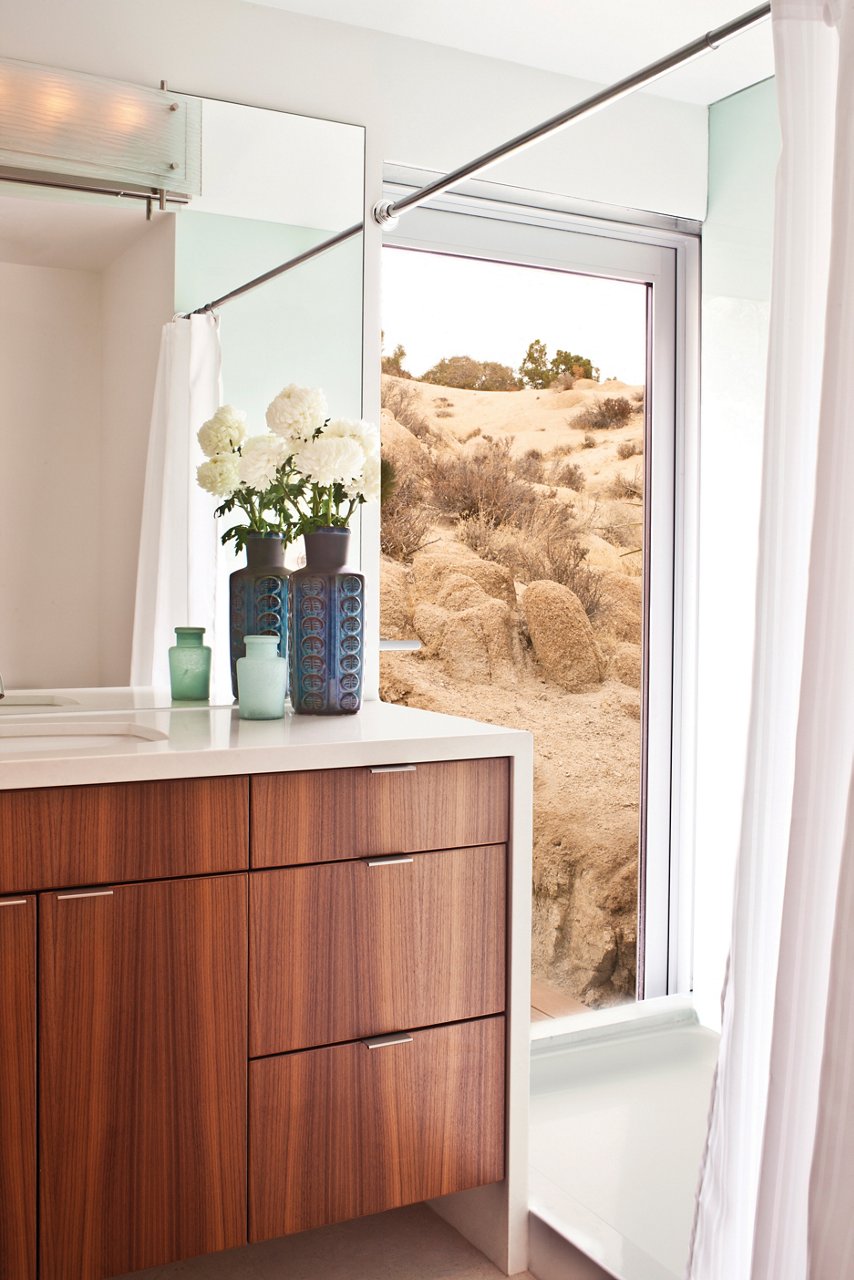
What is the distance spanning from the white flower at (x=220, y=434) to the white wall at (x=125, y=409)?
0.11 m

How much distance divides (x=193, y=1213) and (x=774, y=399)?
4.51 ft

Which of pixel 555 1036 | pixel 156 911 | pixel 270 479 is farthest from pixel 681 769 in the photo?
pixel 156 911

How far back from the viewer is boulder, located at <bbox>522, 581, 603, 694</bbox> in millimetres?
3188

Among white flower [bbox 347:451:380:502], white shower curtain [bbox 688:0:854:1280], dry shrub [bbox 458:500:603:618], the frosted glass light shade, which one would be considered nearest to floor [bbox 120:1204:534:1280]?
white shower curtain [bbox 688:0:854:1280]

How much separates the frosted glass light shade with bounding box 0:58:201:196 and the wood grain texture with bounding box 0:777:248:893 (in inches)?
47.0

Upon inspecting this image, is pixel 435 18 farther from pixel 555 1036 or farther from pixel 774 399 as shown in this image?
pixel 555 1036

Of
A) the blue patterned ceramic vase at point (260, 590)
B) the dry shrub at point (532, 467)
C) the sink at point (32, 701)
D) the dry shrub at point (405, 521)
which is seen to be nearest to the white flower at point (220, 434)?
the blue patterned ceramic vase at point (260, 590)

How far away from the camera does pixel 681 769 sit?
10.8 feet

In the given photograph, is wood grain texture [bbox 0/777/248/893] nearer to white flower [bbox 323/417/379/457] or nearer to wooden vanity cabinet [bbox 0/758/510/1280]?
wooden vanity cabinet [bbox 0/758/510/1280]

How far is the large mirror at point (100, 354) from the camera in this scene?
210 centimetres

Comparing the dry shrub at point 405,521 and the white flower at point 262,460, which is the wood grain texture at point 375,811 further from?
the dry shrub at point 405,521

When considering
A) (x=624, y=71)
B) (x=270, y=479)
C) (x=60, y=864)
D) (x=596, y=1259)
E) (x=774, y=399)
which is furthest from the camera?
(x=624, y=71)

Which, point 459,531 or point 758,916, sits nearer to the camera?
point 758,916

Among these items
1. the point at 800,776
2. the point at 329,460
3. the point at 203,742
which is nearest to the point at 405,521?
the point at 329,460
